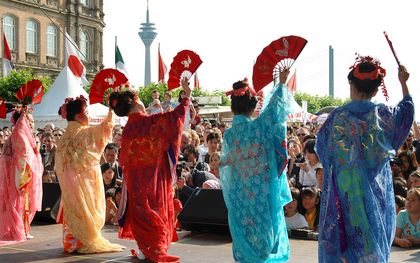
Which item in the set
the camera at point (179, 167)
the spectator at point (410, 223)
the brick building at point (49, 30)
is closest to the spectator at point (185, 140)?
the camera at point (179, 167)

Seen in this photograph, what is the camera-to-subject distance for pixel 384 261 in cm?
472

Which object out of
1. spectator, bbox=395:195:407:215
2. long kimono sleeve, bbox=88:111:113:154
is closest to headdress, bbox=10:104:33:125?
long kimono sleeve, bbox=88:111:113:154

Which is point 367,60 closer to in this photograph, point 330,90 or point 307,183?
point 307,183

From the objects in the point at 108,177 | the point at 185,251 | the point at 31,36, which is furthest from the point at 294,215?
the point at 31,36

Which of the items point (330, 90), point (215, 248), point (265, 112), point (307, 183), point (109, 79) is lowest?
point (215, 248)

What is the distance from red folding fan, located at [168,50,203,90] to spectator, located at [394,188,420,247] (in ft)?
8.29

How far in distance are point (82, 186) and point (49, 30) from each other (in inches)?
1679

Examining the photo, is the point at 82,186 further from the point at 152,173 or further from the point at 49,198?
the point at 49,198

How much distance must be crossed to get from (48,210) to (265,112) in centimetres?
450

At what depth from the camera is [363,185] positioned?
15.5 feet

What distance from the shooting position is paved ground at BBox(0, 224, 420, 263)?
655 cm

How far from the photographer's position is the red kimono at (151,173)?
634cm

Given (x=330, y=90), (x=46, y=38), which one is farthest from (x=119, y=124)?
(x=330, y=90)

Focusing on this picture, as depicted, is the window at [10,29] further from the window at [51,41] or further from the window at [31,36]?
the window at [51,41]
